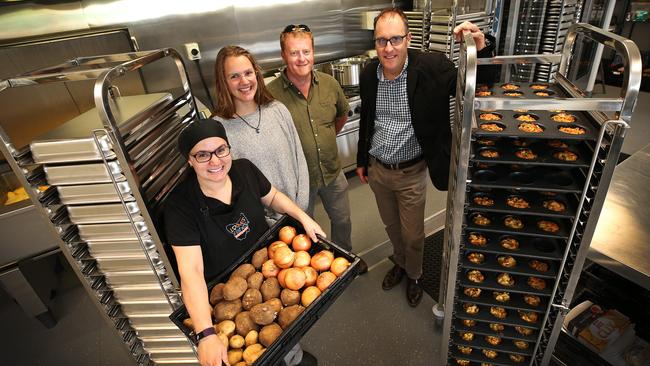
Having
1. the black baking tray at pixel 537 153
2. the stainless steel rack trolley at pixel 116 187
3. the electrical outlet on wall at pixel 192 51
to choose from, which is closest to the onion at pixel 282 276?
the stainless steel rack trolley at pixel 116 187

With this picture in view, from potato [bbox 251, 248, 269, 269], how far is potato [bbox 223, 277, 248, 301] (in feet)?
0.34

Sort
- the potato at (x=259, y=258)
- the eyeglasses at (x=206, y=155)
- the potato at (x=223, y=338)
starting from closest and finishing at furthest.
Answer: the potato at (x=223, y=338) < the eyeglasses at (x=206, y=155) < the potato at (x=259, y=258)

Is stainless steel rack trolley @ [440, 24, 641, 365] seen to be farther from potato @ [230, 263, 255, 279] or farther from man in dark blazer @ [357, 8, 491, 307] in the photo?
potato @ [230, 263, 255, 279]

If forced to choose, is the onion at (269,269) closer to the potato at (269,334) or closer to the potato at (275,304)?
the potato at (275,304)

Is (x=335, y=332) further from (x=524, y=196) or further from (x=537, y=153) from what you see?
(x=537, y=153)

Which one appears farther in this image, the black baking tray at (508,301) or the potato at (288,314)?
the black baking tray at (508,301)

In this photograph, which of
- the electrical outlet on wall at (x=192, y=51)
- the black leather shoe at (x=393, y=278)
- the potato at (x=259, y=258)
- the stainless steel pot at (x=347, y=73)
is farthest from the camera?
the stainless steel pot at (x=347, y=73)

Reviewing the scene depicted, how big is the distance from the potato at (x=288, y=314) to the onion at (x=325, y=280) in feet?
0.33

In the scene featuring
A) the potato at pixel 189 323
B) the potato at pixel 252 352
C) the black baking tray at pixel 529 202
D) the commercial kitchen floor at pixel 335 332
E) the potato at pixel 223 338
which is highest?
the black baking tray at pixel 529 202

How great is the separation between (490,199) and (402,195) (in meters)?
0.69

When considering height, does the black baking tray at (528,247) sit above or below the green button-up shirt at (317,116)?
below

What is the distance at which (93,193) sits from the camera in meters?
1.20

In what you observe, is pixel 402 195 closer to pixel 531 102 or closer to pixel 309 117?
pixel 309 117

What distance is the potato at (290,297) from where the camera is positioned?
1174mm
